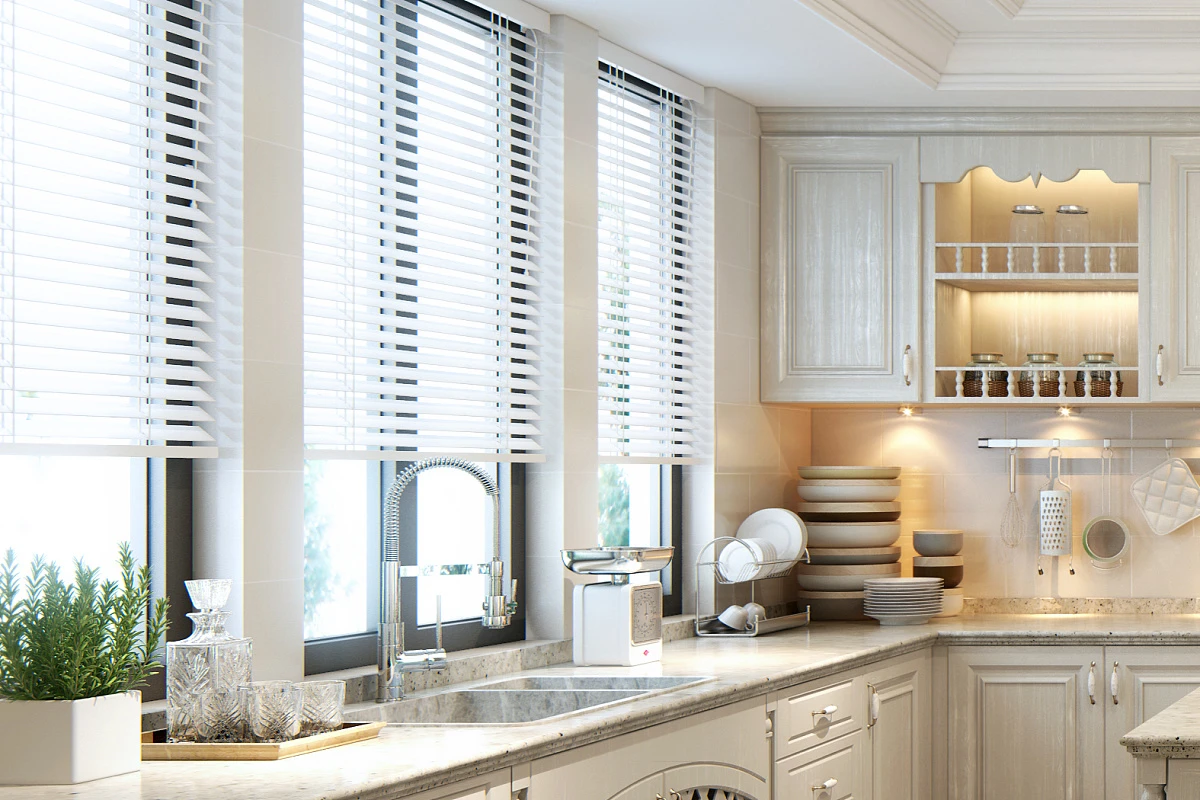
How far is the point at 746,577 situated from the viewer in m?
3.96

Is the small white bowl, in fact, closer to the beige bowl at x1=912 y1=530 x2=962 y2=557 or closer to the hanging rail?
the beige bowl at x1=912 y1=530 x2=962 y2=557

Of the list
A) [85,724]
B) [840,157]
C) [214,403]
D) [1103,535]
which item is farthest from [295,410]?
[1103,535]

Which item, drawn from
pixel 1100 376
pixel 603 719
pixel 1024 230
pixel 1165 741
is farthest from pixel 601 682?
pixel 1024 230

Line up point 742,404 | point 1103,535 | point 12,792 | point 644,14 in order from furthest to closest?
point 1103,535
point 742,404
point 644,14
point 12,792

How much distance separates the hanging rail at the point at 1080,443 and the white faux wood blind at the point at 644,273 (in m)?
1.24

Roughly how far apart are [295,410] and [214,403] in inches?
6.6

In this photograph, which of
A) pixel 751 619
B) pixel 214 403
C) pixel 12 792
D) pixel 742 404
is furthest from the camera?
pixel 742 404

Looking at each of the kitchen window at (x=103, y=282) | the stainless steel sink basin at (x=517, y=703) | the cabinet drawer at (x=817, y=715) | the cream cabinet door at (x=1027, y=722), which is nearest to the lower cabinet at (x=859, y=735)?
the cabinet drawer at (x=817, y=715)

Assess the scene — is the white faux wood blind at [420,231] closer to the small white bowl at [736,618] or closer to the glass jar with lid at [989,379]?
the small white bowl at [736,618]

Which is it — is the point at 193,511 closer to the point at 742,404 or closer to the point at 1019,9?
the point at 742,404

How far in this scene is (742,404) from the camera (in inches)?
170

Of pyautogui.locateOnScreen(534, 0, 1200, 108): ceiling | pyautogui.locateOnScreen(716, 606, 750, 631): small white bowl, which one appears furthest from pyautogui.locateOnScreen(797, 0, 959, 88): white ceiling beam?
pyautogui.locateOnScreen(716, 606, 750, 631): small white bowl

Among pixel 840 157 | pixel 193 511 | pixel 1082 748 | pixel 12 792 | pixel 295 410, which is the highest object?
pixel 840 157

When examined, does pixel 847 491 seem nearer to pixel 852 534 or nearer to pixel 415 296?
pixel 852 534
